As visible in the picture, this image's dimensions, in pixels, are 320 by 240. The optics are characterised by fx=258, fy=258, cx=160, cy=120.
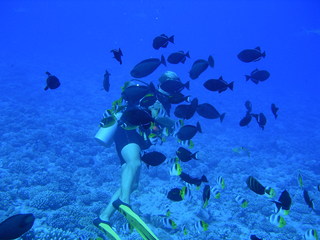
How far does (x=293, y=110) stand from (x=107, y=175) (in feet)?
124

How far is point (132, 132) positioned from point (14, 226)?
402 centimetres

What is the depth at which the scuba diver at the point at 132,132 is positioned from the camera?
463 centimetres

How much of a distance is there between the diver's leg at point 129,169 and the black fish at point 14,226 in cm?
297

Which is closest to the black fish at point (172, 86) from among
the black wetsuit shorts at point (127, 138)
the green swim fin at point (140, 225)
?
the black wetsuit shorts at point (127, 138)

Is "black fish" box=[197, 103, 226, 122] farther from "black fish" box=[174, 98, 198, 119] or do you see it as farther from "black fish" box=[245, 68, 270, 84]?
"black fish" box=[245, 68, 270, 84]

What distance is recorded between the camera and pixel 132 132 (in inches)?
274

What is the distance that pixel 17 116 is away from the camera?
730 inches

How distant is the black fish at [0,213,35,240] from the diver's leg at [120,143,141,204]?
2966 millimetres

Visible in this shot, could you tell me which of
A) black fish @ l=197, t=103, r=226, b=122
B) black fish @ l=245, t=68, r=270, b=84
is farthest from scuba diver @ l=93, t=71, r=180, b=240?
black fish @ l=245, t=68, r=270, b=84

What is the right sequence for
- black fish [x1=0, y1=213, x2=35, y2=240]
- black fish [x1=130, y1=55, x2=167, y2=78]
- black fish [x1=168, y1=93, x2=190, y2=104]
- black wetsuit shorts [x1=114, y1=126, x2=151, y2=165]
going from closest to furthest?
black fish [x1=0, y1=213, x2=35, y2=240]
black fish [x1=168, y1=93, x2=190, y2=104]
black fish [x1=130, y1=55, x2=167, y2=78]
black wetsuit shorts [x1=114, y1=126, x2=151, y2=165]

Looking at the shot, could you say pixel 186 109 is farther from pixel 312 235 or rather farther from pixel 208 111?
pixel 312 235

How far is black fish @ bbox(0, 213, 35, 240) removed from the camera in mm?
3143

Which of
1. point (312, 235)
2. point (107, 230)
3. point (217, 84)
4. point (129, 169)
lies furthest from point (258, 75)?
point (107, 230)

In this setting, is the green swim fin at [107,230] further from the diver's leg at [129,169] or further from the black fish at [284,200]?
the black fish at [284,200]
